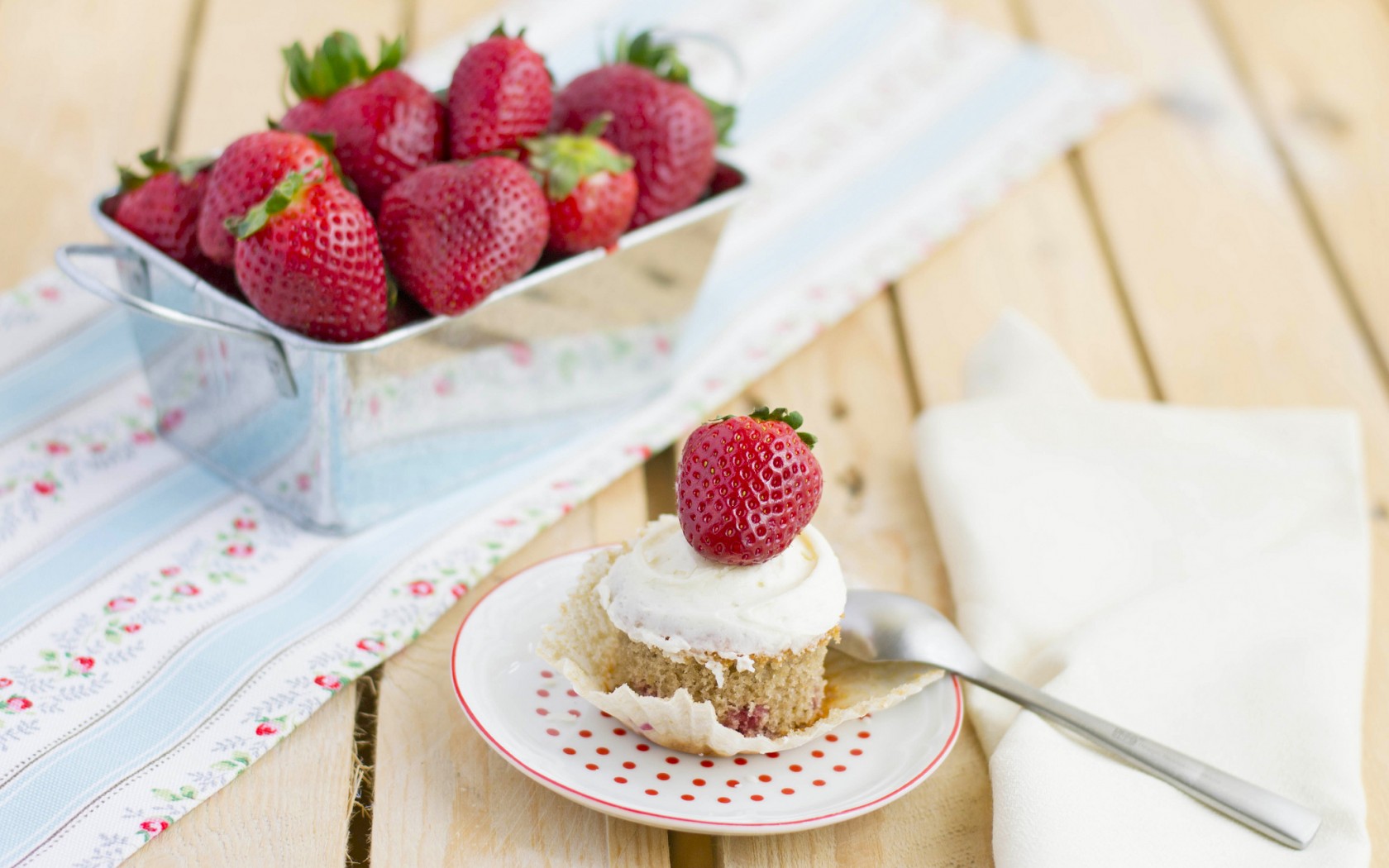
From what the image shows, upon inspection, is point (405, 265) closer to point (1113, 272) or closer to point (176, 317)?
point (176, 317)

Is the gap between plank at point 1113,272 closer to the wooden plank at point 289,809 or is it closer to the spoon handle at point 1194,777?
the spoon handle at point 1194,777

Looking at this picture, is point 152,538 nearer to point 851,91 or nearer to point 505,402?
point 505,402

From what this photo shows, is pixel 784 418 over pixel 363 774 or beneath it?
over

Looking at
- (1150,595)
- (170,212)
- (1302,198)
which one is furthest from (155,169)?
(1302,198)

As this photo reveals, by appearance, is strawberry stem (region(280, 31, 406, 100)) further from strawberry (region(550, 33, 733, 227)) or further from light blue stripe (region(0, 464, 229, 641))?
light blue stripe (region(0, 464, 229, 641))

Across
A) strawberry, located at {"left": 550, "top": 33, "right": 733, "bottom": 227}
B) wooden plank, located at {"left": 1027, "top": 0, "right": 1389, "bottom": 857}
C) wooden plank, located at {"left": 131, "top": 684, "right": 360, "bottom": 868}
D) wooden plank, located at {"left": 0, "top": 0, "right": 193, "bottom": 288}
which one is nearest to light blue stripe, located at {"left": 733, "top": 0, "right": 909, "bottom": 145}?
wooden plank, located at {"left": 1027, "top": 0, "right": 1389, "bottom": 857}

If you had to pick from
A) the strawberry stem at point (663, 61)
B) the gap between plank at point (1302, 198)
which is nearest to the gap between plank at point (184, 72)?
the strawberry stem at point (663, 61)
